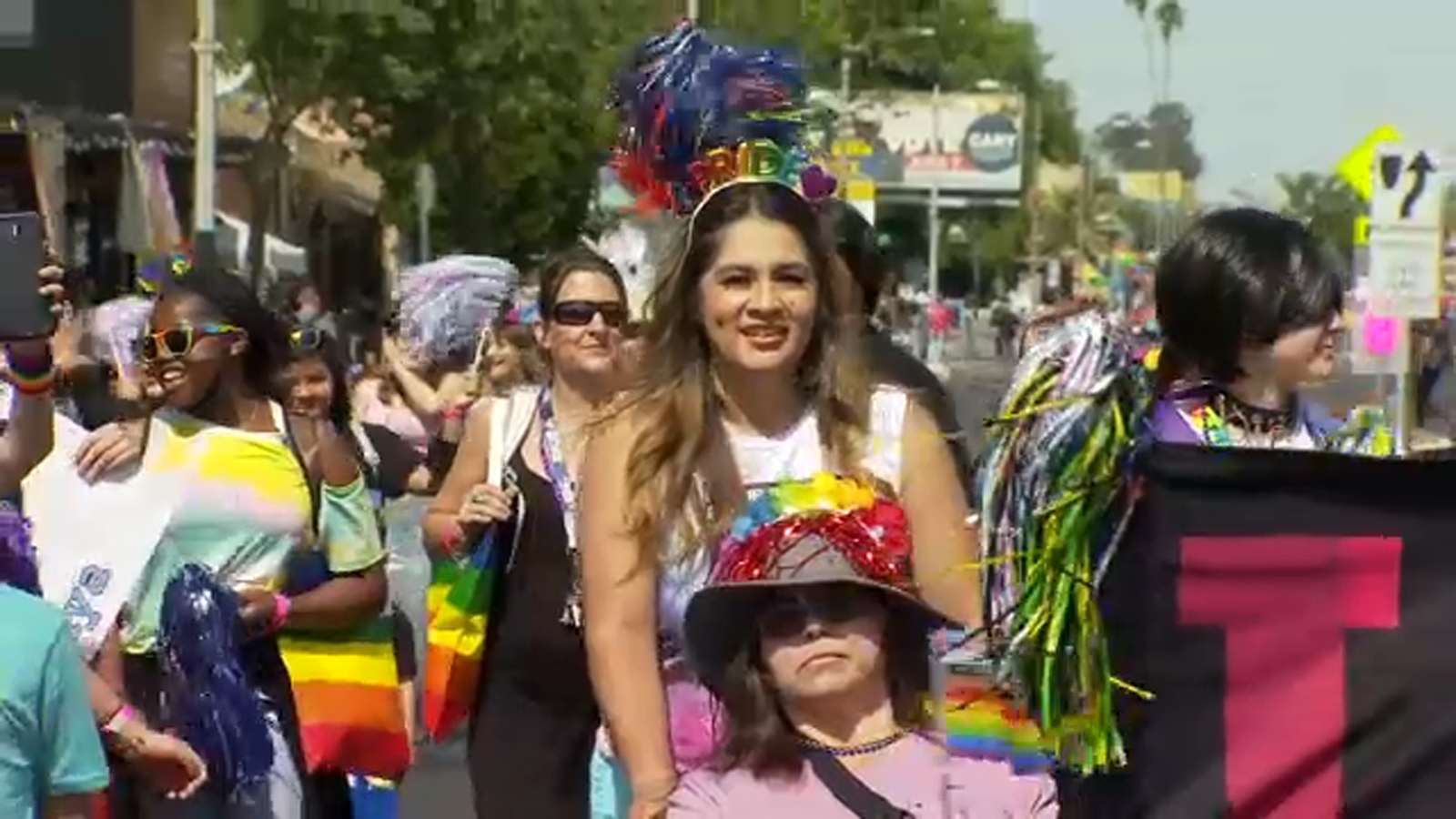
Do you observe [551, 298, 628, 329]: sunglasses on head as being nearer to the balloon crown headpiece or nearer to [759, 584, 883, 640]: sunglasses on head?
the balloon crown headpiece

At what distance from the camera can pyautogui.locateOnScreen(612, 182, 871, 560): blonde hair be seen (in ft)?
14.2

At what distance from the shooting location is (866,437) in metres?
4.46

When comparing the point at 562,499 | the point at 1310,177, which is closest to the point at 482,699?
the point at 562,499

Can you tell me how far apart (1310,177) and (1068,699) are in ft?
225

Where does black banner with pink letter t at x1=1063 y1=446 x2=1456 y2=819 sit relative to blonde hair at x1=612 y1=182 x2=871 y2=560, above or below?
below

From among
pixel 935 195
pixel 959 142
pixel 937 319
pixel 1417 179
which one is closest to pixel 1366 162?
pixel 1417 179

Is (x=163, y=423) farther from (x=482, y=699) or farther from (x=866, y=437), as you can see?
(x=866, y=437)

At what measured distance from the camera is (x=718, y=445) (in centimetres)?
442

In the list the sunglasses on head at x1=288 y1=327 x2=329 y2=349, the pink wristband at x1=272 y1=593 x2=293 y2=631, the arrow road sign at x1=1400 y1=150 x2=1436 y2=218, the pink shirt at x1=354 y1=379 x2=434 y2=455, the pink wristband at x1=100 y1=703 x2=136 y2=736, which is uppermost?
the arrow road sign at x1=1400 y1=150 x2=1436 y2=218

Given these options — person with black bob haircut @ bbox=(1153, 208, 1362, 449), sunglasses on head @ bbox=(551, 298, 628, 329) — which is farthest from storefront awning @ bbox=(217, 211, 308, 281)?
person with black bob haircut @ bbox=(1153, 208, 1362, 449)

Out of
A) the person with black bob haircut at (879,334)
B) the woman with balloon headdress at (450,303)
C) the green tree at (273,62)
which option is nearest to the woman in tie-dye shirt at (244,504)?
the person with black bob haircut at (879,334)

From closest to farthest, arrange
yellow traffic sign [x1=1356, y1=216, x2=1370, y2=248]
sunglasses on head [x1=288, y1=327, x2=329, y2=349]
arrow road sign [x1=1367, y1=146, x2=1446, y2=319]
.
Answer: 1. sunglasses on head [x1=288, y1=327, x2=329, y2=349]
2. arrow road sign [x1=1367, y1=146, x2=1446, y2=319]
3. yellow traffic sign [x1=1356, y1=216, x2=1370, y2=248]

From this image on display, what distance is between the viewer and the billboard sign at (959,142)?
82.9m

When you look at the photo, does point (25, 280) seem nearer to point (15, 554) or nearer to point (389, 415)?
point (15, 554)
